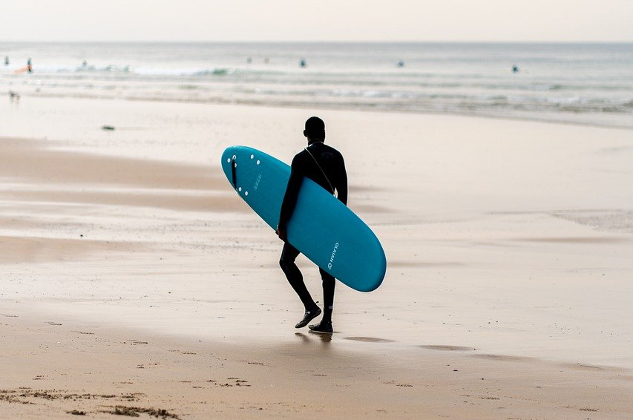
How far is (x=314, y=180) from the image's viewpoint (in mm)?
6555

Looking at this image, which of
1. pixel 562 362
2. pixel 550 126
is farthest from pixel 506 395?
pixel 550 126

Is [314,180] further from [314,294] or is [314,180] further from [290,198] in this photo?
[314,294]

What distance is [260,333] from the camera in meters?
6.42

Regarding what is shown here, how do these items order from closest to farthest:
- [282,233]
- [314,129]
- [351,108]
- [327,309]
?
[314,129], [327,309], [282,233], [351,108]

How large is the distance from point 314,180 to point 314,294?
1.54 meters

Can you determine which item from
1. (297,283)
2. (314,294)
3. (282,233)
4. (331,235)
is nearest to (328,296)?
(297,283)

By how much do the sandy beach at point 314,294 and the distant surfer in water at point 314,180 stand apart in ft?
0.61

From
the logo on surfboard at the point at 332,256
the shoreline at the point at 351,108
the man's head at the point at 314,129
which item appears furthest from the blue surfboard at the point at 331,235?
the shoreline at the point at 351,108

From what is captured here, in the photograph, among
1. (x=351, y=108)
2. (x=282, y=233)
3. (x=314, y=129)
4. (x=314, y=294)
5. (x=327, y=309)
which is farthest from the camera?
(x=351, y=108)

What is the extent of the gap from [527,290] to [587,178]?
27.2 feet

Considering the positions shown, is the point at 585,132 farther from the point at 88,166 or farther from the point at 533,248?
the point at 533,248

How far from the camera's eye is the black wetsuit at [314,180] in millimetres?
6457

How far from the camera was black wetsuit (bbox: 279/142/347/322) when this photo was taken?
646cm

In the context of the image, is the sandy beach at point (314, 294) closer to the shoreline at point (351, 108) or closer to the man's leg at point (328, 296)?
the man's leg at point (328, 296)
